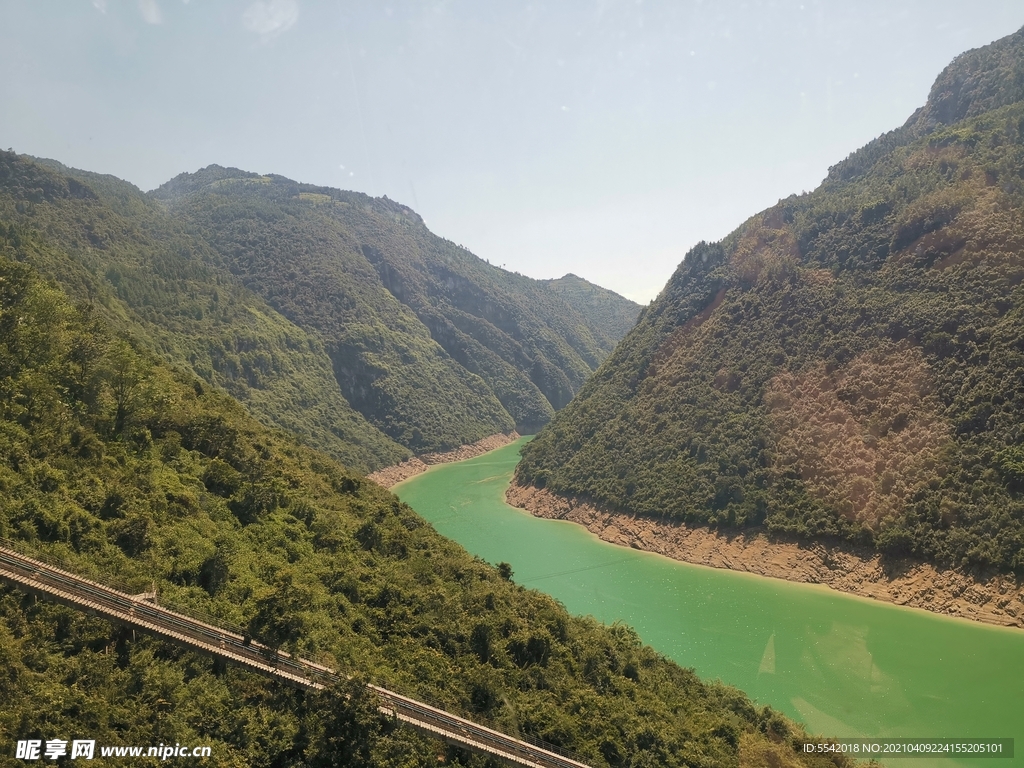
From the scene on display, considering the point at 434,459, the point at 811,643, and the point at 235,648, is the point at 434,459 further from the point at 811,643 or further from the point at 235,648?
the point at 235,648

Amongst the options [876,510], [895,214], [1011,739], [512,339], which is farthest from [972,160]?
[512,339]

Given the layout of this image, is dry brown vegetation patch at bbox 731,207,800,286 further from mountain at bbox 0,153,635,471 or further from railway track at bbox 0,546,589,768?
railway track at bbox 0,546,589,768

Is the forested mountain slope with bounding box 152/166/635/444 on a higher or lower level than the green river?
higher

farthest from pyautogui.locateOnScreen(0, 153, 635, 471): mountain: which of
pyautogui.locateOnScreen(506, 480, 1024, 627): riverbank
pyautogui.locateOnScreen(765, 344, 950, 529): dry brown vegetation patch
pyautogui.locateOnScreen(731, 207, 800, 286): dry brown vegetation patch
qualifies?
pyautogui.locateOnScreen(765, 344, 950, 529): dry brown vegetation patch

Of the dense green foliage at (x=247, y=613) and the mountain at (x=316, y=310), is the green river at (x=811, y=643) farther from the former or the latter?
the mountain at (x=316, y=310)

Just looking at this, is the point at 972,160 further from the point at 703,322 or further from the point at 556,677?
the point at 556,677

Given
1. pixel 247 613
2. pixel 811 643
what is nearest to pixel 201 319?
pixel 247 613

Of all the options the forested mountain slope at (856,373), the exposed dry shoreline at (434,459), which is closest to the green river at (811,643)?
the forested mountain slope at (856,373)
